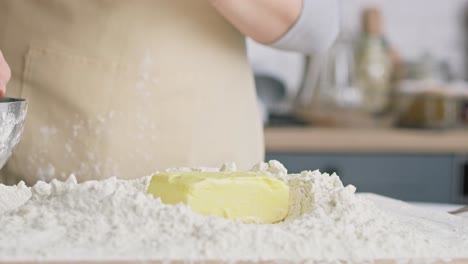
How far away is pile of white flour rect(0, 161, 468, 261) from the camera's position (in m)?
0.63

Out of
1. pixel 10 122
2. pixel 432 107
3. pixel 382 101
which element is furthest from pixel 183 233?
pixel 382 101

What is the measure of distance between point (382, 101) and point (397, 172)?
38 cm

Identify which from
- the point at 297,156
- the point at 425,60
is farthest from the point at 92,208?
the point at 425,60

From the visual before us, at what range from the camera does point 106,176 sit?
3.69 feet

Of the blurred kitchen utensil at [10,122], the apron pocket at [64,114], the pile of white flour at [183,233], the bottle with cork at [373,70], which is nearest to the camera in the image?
the pile of white flour at [183,233]

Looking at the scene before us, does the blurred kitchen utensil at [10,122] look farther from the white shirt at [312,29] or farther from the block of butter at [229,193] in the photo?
the white shirt at [312,29]

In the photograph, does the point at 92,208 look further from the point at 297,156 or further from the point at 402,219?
the point at 297,156

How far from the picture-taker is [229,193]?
73cm

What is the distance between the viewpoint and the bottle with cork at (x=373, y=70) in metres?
2.44

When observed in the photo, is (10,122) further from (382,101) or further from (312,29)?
(382,101)

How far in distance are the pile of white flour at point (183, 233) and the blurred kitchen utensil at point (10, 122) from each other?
0.06 m

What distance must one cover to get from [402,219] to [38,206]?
0.33m

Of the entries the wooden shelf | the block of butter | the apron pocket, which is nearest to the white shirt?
the apron pocket

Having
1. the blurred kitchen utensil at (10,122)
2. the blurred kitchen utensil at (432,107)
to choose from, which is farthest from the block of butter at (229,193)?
the blurred kitchen utensil at (432,107)
